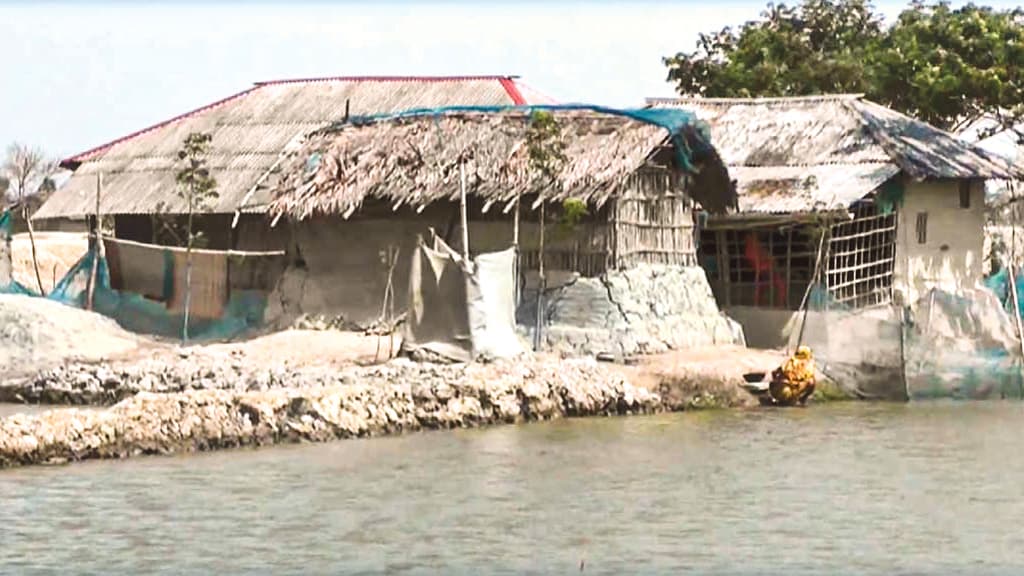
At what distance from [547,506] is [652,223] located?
10.0m

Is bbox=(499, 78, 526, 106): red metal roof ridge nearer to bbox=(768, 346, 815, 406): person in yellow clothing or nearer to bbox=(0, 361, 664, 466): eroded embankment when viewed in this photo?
bbox=(768, 346, 815, 406): person in yellow clothing

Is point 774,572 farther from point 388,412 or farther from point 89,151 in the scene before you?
point 89,151

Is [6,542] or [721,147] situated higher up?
[721,147]

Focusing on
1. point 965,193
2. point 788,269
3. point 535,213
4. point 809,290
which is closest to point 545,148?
point 535,213

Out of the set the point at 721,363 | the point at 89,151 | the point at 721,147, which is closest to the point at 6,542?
the point at 721,363

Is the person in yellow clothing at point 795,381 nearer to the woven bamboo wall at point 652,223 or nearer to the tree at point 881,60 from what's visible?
the woven bamboo wall at point 652,223

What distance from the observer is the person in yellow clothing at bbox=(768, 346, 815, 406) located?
71.8ft

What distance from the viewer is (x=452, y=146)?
25344mm

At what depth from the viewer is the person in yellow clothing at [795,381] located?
21.9 meters

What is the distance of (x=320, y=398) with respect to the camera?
61.3 feet

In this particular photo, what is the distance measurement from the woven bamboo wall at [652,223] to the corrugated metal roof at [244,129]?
6.21 metres

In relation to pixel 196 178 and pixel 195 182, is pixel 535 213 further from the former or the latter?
pixel 196 178

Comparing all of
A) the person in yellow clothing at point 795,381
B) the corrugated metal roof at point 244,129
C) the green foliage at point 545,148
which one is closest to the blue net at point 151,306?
the corrugated metal roof at point 244,129

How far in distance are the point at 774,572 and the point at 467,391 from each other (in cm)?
751
